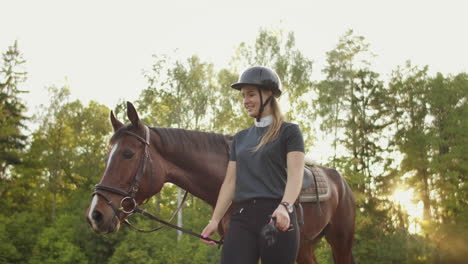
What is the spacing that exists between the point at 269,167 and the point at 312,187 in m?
1.96

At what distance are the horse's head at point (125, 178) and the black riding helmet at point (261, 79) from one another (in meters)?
1.29

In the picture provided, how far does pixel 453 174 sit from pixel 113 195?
2263 cm

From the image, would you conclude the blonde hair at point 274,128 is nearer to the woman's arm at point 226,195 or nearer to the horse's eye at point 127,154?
the woman's arm at point 226,195

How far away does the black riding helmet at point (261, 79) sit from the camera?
2643mm

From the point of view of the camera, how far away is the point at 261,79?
2.65 m

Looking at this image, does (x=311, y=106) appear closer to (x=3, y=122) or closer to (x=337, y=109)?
(x=337, y=109)

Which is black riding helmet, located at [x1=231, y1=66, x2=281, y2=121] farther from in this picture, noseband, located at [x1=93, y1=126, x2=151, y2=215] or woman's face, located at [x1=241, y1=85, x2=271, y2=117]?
noseband, located at [x1=93, y1=126, x2=151, y2=215]

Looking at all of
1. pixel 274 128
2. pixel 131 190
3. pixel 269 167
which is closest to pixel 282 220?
pixel 269 167

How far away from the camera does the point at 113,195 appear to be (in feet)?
11.1

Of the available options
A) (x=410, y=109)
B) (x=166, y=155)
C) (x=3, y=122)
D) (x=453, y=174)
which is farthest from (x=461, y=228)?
(x=3, y=122)

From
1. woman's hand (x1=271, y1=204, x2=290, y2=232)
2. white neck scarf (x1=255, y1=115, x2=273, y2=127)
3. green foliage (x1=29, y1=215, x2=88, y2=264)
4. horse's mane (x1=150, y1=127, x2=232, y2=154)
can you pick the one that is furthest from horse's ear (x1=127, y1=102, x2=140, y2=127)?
green foliage (x1=29, y1=215, x2=88, y2=264)

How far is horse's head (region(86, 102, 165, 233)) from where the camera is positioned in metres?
3.31

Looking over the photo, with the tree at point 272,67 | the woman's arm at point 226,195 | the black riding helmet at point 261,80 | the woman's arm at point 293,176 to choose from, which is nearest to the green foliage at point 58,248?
the tree at point 272,67

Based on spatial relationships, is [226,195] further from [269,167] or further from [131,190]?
[131,190]
